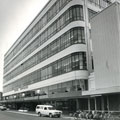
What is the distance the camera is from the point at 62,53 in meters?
42.5

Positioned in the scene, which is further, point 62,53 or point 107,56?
point 62,53

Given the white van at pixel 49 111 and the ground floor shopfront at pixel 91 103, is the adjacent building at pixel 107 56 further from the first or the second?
the white van at pixel 49 111

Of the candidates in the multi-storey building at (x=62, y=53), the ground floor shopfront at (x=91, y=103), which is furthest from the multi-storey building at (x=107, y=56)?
the multi-storey building at (x=62, y=53)

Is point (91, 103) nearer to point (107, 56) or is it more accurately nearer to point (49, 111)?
point (49, 111)

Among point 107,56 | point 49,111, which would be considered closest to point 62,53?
point 49,111

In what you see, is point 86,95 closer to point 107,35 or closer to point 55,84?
point 107,35

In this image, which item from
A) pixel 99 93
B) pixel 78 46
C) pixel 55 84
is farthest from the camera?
pixel 55 84

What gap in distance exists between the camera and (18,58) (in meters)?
79.8

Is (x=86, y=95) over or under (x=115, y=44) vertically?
under

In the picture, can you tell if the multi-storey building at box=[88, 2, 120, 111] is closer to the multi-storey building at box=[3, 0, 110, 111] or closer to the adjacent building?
the adjacent building

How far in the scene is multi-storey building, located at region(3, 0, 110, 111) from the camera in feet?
125

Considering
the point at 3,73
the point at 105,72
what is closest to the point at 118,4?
the point at 105,72

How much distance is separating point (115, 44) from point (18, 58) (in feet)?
177

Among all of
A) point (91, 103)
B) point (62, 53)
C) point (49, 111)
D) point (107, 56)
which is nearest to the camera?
point (107, 56)
